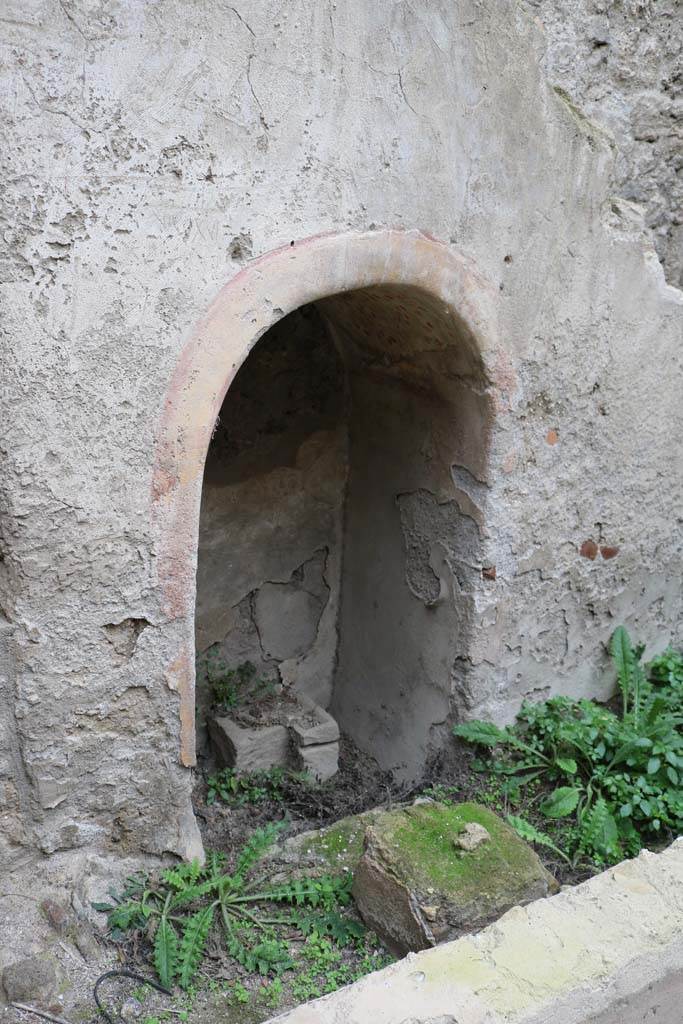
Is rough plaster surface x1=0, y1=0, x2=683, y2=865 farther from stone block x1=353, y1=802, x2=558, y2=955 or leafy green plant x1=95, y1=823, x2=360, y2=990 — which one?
stone block x1=353, y1=802, x2=558, y2=955

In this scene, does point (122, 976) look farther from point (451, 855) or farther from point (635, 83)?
point (635, 83)

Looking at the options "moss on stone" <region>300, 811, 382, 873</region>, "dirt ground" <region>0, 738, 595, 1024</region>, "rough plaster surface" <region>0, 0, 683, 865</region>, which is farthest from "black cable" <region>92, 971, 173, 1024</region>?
"moss on stone" <region>300, 811, 382, 873</region>

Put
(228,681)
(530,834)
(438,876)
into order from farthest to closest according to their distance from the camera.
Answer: (228,681)
(530,834)
(438,876)

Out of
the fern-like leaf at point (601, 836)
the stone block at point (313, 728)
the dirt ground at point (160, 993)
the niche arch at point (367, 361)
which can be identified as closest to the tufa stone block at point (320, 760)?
the stone block at point (313, 728)

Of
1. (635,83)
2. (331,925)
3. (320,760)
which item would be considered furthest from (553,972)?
(635,83)

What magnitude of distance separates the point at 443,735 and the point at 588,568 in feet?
3.35

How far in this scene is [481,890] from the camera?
3070 millimetres

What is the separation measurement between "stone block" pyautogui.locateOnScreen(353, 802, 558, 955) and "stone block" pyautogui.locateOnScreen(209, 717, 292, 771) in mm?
1084

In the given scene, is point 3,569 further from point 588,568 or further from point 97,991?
point 588,568

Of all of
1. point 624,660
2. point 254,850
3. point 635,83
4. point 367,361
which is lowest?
point 254,850

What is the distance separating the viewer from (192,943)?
2.95 metres

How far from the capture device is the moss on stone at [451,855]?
3.06 metres

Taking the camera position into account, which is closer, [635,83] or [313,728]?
[635,83]

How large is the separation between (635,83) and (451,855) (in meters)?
3.32
